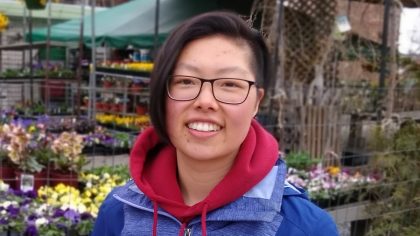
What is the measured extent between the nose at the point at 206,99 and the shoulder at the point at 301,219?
0.29 metres

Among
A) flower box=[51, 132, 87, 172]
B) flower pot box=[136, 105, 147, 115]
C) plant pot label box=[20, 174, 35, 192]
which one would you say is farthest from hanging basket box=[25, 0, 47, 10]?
plant pot label box=[20, 174, 35, 192]

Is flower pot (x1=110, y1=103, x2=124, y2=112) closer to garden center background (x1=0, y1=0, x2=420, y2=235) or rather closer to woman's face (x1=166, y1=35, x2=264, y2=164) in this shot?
garden center background (x1=0, y1=0, x2=420, y2=235)

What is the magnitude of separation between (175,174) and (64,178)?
322 cm

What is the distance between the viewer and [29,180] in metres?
4.16

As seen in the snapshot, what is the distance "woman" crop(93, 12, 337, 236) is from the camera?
1303 mm

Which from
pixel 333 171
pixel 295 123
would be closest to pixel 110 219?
pixel 333 171

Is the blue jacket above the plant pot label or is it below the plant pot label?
above

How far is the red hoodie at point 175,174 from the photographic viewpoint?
1.33 metres

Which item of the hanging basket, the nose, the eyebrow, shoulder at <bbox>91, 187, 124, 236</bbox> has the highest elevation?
the hanging basket

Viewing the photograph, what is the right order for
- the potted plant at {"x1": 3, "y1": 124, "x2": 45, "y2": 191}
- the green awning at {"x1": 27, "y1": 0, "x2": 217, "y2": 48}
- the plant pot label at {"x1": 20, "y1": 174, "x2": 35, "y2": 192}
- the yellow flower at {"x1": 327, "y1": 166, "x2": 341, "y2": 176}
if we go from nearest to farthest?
the plant pot label at {"x1": 20, "y1": 174, "x2": 35, "y2": 192} → the potted plant at {"x1": 3, "y1": 124, "x2": 45, "y2": 191} → the yellow flower at {"x1": 327, "y1": 166, "x2": 341, "y2": 176} → the green awning at {"x1": 27, "y1": 0, "x2": 217, "y2": 48}

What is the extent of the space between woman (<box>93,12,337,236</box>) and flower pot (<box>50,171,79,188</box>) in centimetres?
316

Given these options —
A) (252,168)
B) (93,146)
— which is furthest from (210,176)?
(93,146)

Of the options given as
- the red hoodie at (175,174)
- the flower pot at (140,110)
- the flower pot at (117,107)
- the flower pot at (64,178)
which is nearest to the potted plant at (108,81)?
the flower pot at (117,107)

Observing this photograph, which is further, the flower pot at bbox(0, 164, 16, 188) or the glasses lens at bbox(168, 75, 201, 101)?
the flower pot at bbox(0, 164, 16, 188)
